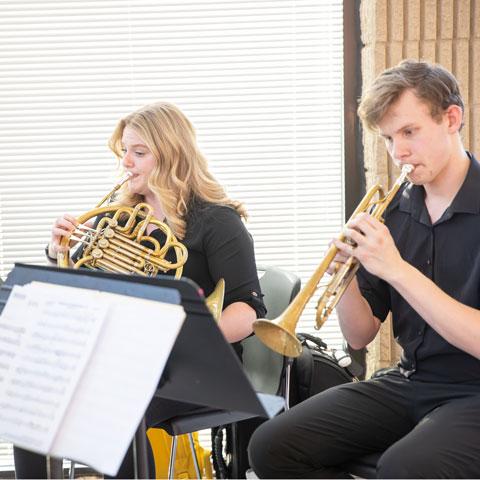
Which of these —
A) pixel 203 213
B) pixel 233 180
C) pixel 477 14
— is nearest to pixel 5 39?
pixel 233 180

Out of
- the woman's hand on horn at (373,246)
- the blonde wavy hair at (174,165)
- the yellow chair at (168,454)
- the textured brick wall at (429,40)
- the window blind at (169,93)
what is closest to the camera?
the woman's hand on horn at (373,246)

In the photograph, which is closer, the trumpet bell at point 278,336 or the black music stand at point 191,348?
the black music stand at point 191,348

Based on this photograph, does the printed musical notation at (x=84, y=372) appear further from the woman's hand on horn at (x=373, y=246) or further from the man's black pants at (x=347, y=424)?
the man's black pants at (x=347, y=424)

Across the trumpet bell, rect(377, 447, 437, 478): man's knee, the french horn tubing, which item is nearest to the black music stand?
the trumpet bell

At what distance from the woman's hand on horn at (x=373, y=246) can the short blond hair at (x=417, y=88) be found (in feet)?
0.98

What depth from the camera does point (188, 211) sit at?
2.25m

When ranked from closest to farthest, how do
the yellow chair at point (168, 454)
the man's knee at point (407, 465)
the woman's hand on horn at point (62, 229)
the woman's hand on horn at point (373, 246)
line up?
the man's knee at point (407, 465) → the woman's hand on horn at point (373, 246) → the woman's hand on horn at point (62, 229) → the yellow chair at point (168, 454)

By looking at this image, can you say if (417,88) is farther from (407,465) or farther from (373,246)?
(407,465)

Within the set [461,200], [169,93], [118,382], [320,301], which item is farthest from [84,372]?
[169,93]

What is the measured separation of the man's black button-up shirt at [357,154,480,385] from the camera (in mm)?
1782

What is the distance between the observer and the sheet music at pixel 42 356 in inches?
48.6

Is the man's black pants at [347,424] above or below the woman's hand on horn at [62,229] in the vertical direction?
below

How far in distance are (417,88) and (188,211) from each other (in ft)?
2.60

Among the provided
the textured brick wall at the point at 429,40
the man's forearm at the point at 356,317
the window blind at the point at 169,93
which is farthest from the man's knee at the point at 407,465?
the window blind at the point at 169,93
